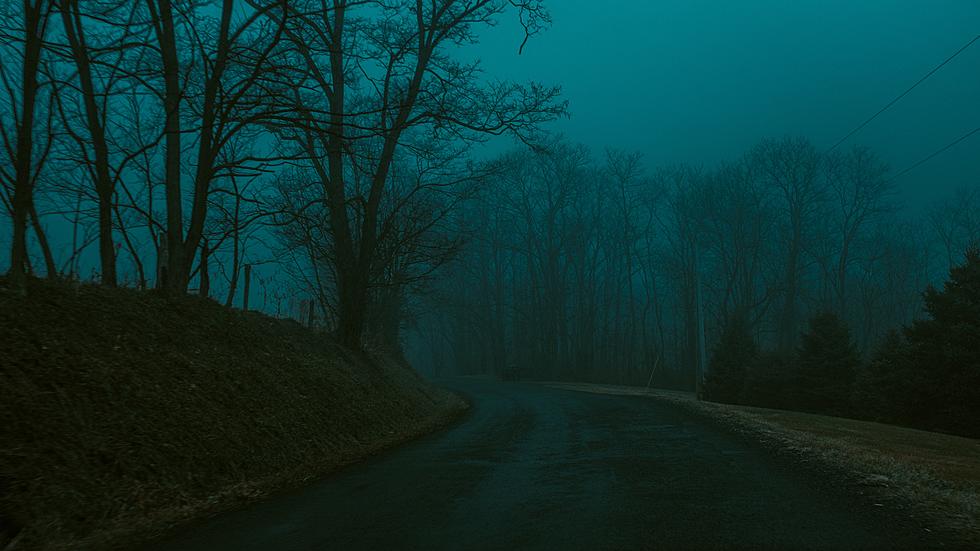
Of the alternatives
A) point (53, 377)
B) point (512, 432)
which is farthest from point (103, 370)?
point (512, 432)

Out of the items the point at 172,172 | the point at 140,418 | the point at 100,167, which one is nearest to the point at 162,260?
the point at 172,172

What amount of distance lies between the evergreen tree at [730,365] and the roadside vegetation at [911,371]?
4.62 m

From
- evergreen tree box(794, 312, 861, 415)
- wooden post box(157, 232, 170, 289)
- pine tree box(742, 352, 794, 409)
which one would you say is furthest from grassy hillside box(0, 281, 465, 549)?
pine tree box(742, 352, 794, 409)

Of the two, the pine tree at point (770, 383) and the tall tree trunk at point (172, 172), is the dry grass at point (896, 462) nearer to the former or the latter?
the tall tree trunk at point (172, 172)

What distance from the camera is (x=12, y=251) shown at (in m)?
8.37

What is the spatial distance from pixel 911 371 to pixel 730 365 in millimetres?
14742

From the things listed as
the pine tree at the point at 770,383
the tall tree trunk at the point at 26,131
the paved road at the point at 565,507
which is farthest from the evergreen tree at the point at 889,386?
the tall tree trunk at the point at 26,131

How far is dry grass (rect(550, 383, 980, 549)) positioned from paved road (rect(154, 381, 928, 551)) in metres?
0.40

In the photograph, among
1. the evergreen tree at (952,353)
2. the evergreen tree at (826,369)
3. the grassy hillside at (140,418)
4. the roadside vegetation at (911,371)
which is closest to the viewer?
the grassy hillside at (140,418)

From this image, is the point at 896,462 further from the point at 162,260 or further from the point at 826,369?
the point at 826,369

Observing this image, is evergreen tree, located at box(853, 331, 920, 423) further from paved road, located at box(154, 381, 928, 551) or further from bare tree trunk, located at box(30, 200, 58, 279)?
bare tree trunk, located at box(30, 200, 58, 279)

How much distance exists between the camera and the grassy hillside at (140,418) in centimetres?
550

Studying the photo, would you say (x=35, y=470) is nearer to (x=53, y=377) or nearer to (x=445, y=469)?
(x=53, y=377)

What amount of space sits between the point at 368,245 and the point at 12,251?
12131mm
